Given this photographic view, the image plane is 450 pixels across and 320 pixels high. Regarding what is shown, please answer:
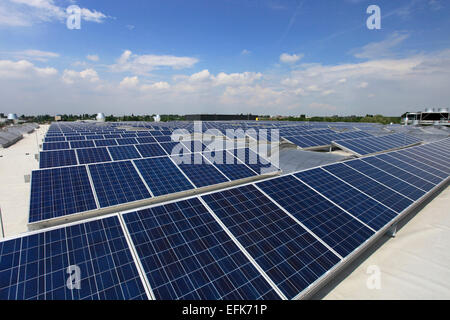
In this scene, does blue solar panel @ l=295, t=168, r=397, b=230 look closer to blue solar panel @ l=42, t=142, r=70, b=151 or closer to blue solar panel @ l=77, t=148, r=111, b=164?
blue solar panel @ l=77, t=148, r=111, b=164

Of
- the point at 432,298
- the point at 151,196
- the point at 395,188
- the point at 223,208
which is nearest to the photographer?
the point at 432,298

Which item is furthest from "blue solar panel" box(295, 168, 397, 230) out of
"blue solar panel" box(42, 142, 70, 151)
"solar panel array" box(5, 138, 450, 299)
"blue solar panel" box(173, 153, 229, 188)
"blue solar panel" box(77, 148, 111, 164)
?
"blue solar panel" box(42, 142, 70, 151)

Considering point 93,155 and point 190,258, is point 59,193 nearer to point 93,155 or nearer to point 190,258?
point 190,258

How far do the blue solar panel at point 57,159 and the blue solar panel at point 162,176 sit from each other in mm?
5527

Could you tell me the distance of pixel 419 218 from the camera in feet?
41.4

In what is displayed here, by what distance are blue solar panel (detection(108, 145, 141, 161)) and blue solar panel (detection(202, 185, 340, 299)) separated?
1241cm

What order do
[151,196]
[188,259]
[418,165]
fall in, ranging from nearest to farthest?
[188,259], [151,196], [418,165]

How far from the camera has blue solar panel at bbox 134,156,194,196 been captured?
37.2 ft

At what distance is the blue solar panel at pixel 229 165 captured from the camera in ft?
44.3

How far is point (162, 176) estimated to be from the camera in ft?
40.6
